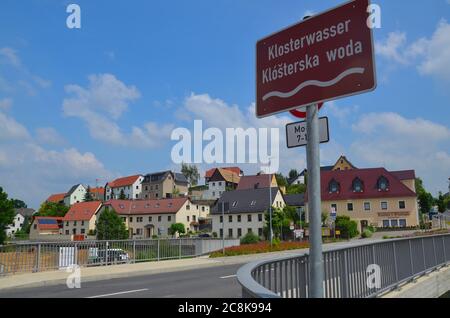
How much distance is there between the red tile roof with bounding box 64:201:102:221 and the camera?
95988 millimetres

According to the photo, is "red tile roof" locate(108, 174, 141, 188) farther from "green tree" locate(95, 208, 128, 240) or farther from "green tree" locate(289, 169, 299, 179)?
"green tree" locate(95, 208, 128, 240)

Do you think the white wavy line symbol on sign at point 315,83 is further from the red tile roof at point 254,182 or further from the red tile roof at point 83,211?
the red tile roof at point 83,211

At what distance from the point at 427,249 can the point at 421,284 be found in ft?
6.56

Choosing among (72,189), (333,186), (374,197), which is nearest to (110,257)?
(374,197)

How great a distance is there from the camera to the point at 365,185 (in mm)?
68625

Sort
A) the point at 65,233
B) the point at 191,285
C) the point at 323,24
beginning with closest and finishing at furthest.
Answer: the point at 323,24
the point at 191,285
the point at 65,233

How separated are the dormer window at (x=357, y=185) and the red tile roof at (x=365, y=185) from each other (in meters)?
0.50

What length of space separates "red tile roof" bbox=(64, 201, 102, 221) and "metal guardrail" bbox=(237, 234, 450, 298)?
92.8 m

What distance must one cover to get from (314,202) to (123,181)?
143 meters

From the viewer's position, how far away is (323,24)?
346 cm

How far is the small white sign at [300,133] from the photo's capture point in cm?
359

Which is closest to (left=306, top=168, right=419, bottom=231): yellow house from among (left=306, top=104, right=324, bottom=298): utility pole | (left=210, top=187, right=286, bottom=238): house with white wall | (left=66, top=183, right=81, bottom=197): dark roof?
(left=210, top=187, right=286, bottom=238): house with white wall
